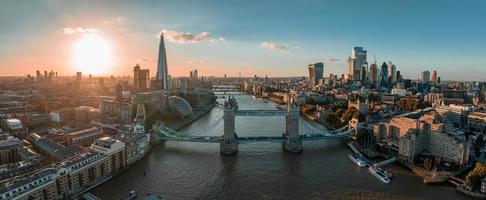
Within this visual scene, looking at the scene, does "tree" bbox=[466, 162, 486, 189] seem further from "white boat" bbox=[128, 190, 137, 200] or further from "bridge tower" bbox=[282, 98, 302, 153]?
"white boat" bbox=[128, 190, 137, 200]

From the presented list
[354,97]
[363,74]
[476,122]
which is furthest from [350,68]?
[476,122]

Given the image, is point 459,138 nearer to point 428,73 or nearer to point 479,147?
point 479,147

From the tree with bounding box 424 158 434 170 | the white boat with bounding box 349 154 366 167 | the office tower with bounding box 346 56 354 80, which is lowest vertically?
the white boat with bounding box 349 154 366 167

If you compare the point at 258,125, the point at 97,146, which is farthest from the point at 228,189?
the point at 258,125

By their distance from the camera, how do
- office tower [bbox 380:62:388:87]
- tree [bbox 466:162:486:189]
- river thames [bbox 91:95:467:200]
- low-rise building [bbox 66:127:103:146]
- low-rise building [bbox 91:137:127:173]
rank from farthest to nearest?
office tower [bbox 380:62:388:87]
low-rise building [bbox 66:127:103:146]
low-rise building [bbox 91:137:127:173]
tree [bbox 466:162:486:189]
river thames [bbox 91:95:467:200]

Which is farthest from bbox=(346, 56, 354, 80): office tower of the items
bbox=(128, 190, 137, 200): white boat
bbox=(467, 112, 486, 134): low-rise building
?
bbox=(128, 190, 137, 200): white boat

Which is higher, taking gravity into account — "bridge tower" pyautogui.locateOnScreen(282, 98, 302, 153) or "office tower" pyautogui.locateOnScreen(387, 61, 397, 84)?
"office tower" pyautogui.locateOnScreen(387, 61, 397, 84)

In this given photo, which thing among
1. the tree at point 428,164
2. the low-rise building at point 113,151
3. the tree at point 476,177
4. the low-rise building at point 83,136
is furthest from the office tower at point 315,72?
the low-rise building at point 113,151
